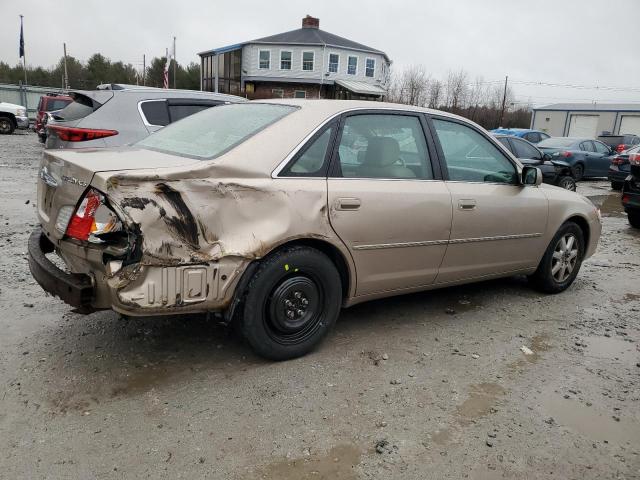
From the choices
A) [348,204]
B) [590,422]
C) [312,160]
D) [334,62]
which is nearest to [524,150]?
[348,204]

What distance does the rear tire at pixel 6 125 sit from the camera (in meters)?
23.5

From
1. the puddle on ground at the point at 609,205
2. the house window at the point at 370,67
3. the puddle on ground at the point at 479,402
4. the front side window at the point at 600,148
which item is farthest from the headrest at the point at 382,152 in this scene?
the house window at the point at 370,67

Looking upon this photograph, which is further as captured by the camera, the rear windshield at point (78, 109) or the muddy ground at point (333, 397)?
the rear windshield at point (78, 109)

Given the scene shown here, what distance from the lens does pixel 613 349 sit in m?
4.05

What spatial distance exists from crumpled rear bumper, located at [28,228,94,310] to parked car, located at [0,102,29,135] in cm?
2387

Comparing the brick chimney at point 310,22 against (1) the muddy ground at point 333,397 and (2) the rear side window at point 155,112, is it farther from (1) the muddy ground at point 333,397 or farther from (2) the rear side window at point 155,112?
(1) the muddy ground at point 333,397

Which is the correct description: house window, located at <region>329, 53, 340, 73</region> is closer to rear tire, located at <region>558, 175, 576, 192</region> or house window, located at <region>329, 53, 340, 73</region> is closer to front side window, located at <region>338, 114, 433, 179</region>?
rear tire, located at <region>558, 175, 576, 192</region>

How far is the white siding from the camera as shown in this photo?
144 feet

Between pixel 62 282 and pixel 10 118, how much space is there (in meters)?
24.6

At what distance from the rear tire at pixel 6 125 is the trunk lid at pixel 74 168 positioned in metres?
23.7

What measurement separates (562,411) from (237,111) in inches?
118

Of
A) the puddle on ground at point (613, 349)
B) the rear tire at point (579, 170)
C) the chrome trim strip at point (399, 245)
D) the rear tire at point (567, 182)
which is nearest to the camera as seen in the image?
the chrome trim strip at point (399, 245)

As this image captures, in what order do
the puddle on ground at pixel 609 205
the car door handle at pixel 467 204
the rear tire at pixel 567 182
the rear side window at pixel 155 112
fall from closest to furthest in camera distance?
the car door handle at pixel 467 204 < the rear side window at pixel 155 112 < the puddle on ground at pixel 609 205 < the rear tire at pixel 567 182

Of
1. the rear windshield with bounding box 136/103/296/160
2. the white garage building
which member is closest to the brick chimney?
the white garage building
